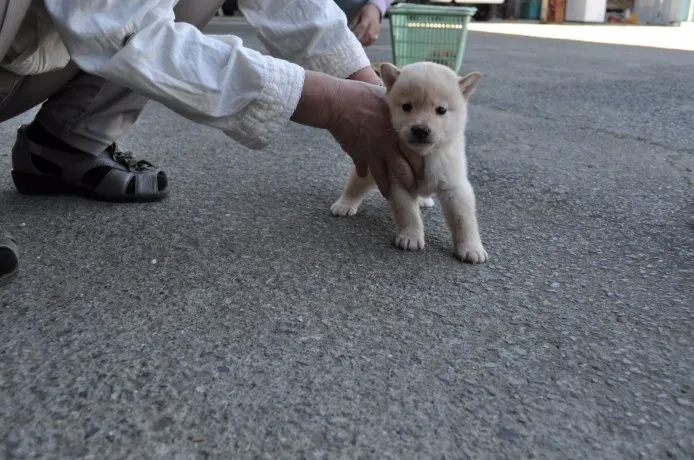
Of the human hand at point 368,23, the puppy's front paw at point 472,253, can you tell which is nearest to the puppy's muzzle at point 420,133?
the puppy's front paw at point 472,253

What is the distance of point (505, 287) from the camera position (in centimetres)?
127

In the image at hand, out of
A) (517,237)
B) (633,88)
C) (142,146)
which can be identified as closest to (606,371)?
(517,237)

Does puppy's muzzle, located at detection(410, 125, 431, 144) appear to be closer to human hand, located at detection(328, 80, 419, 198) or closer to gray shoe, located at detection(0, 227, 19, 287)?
human hand, located at detection(328, 80, 419, 198)

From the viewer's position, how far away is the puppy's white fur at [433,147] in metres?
1.41

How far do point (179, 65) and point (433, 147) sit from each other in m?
0.59

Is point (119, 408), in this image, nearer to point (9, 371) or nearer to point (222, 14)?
point (9, 371)

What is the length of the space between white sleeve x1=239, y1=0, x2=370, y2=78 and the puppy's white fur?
17 centimetres

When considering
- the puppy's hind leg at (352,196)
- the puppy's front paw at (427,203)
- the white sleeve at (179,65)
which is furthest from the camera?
the puppy's front paw at (427,203)

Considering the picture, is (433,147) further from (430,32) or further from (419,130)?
(430,32)

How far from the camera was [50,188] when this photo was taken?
172 cm

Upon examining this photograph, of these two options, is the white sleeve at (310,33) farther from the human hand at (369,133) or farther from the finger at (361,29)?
the finger at (361,29)

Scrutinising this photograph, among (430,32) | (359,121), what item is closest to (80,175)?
(359,121)

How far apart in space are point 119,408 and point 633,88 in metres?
3.68

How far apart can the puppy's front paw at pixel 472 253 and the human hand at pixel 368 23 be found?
50.9 inches
